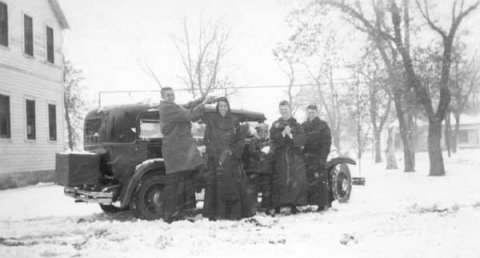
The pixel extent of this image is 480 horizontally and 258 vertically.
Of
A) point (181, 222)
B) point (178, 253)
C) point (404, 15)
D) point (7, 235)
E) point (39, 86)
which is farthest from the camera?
point (404, 15)

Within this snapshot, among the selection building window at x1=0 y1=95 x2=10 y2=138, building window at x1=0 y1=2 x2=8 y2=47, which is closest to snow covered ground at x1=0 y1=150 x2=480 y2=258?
building window at x1=0 y1=2 x2=8 y2=47

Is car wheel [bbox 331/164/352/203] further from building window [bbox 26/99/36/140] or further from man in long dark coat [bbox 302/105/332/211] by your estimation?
building window [bbox 26/99/36/140]

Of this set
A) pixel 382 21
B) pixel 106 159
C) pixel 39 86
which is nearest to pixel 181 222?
pixel 106 159

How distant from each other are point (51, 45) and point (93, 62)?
10680 mm

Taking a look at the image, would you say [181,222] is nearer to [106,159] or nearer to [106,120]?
[106,159]

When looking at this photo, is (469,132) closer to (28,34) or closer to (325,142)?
(28,34)

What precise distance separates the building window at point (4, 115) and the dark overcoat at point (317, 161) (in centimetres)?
734

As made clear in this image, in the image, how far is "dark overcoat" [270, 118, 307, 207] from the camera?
26.6ft

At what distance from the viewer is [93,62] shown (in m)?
6.64

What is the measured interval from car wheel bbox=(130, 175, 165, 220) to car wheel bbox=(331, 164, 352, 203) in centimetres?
322

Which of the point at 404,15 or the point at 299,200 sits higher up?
the point at 404,15

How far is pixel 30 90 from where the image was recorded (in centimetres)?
1448

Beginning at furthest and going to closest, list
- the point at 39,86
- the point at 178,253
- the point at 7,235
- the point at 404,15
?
the point at 404,15 → the point at 39,86 → the point at 7,235 → the point at 178,253

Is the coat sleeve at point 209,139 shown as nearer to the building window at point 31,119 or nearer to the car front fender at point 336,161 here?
the car front fender at point 336,161
